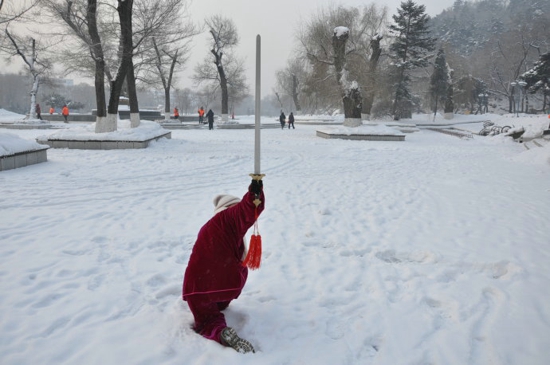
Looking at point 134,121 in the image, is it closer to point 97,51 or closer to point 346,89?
point 97,51

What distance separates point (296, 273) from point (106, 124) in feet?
43.0

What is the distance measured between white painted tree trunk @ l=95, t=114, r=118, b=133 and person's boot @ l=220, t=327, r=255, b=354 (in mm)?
13905

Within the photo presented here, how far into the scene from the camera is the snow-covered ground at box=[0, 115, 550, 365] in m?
2.70

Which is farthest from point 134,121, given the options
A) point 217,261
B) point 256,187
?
point 256,187

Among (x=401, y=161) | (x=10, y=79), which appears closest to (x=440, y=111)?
(x=401, y=161)

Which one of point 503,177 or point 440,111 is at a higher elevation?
point 440,111

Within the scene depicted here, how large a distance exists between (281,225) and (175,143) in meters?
11.7

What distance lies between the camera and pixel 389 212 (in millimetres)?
6297

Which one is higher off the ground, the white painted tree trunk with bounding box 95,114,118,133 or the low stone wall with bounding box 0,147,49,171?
the white painted tree trunk with bounding box 95,114,118,133

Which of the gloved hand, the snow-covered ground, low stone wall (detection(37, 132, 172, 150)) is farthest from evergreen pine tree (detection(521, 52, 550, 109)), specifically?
the gloved hand

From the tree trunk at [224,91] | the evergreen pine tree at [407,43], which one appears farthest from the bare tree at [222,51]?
the evergreen pine tree at [407,43]

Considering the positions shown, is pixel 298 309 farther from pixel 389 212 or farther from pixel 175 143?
pixel 175 143

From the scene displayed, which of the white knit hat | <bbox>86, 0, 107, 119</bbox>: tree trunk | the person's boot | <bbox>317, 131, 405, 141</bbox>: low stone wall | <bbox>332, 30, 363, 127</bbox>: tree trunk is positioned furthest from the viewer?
<bbox>332, 30, 363, 127</bbox>: tree trunk

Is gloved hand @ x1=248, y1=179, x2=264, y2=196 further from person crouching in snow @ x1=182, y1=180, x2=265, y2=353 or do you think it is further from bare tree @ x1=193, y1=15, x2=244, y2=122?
bare tree @ x1=193, y1=15, x2=244, y2=122
